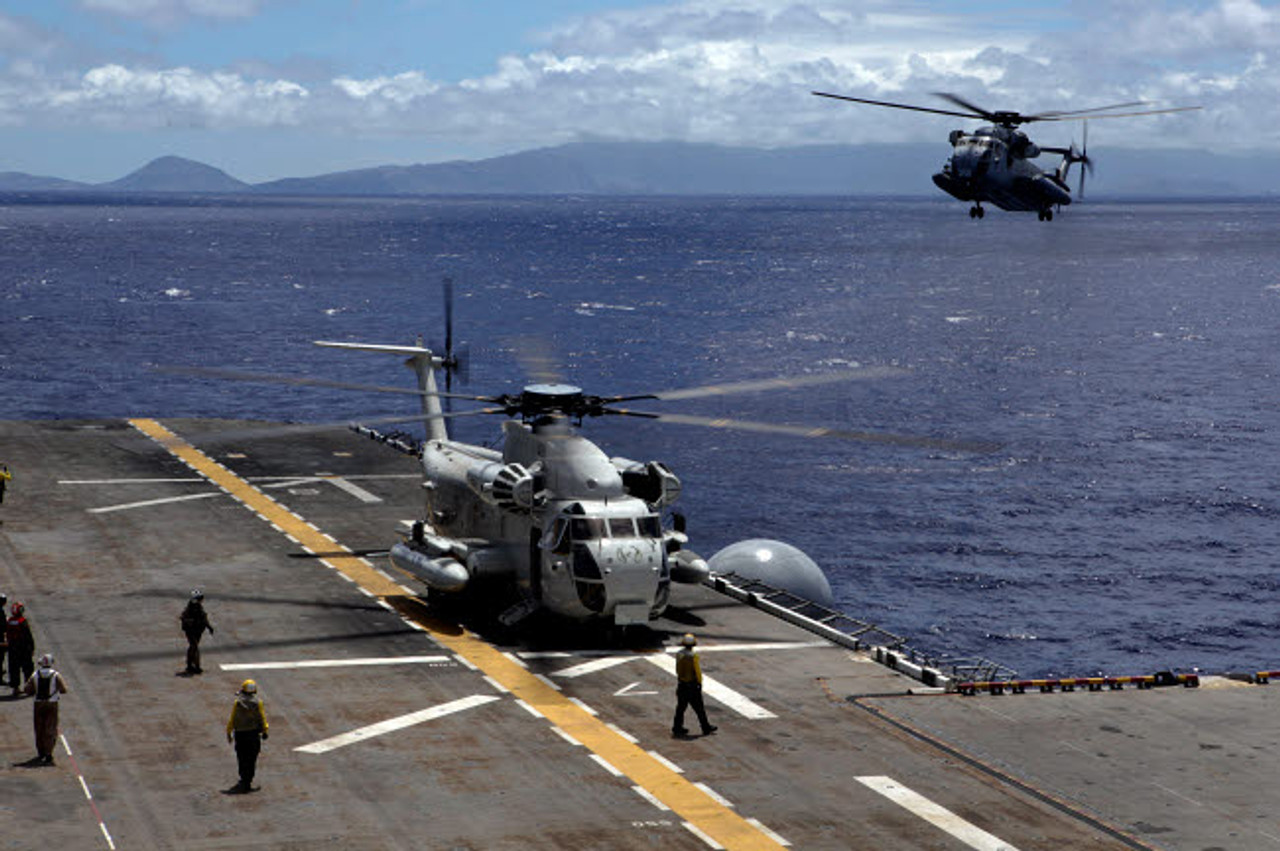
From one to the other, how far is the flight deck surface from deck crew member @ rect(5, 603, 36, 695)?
662mm

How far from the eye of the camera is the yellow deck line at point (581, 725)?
24.3 meters

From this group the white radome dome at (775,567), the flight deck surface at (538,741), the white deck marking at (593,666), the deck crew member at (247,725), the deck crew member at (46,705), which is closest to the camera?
the flight deck surface at (538,741)

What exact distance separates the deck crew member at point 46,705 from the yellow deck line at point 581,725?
8.90m

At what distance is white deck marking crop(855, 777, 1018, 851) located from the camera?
78.1 feet

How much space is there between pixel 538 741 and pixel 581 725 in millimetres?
1203

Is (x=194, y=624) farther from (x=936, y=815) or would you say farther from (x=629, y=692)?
(x=936, y=815)

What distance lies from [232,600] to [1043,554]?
132 feet

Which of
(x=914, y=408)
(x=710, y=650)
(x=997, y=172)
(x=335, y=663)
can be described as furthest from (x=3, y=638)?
(x=914, y=408)

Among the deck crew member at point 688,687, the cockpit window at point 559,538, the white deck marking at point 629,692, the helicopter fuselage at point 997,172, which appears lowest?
the white deck marking at point 629,692

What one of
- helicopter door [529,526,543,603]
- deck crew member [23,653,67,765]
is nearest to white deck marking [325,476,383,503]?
helicopter door [529,526,543,603]

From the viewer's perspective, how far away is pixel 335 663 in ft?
110

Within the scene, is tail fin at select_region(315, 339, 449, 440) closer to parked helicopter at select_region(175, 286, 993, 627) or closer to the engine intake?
parked helicopter at select_region(175, 286, 993, 627)

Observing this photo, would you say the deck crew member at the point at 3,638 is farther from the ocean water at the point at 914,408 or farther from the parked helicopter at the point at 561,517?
the ocean water at the point at 914,408

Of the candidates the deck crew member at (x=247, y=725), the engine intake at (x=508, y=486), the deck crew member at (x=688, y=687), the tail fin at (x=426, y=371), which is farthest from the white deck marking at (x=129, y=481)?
the deck crew member at (x=247, y=725)
